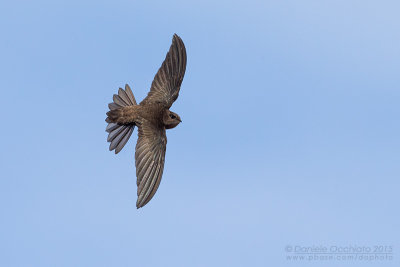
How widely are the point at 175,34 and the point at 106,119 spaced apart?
2.76 meters

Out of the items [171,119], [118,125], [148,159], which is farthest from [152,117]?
[148,159]

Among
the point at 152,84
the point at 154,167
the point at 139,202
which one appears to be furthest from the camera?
the point at 152,84

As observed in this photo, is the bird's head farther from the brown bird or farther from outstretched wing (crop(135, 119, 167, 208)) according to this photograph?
outstretched wing (crop(135, 119, 167, 208))

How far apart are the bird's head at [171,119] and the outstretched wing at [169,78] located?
25cm

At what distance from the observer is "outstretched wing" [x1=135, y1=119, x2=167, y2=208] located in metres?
16.8

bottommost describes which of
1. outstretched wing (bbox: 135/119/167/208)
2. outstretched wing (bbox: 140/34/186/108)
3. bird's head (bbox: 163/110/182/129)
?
outstretched wing (bbox: 135/119/167/208)

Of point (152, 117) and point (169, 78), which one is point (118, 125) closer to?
point (152, 117)

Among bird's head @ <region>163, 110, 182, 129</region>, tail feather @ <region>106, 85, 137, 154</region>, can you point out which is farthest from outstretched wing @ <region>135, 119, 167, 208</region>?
tail feather @ <region>106, 85, 137, 154</region>

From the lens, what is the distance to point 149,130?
1808 centimetres

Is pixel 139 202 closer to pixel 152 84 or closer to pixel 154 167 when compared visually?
pixel 154 167

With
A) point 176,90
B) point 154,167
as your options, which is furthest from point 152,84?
point 154,167

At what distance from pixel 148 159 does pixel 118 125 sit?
1.27 meters

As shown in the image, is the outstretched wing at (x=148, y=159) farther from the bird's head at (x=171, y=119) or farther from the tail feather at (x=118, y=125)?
the tail feather at (x=118, y=125)

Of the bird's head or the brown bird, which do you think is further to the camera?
the bird's head
